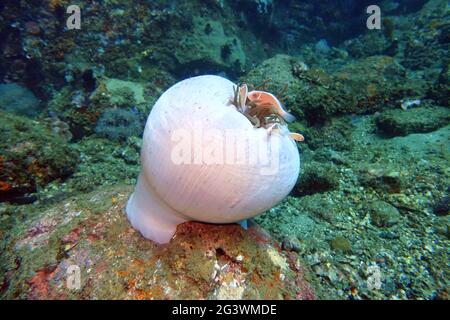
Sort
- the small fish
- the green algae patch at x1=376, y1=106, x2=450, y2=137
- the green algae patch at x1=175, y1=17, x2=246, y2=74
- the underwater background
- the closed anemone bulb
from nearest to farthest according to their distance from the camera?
the closed anemone bulb < the small fish < the underwater background < the green algae patch at x1=376, y1=106, x2=450, y2=137 < the green algae patch at x1=175, y1=17, x2=246, y2=74

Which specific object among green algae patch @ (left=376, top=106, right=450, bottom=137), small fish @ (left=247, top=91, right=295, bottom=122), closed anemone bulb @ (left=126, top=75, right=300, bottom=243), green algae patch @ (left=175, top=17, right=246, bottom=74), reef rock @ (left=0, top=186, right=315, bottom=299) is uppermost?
green algae patch @ (left=175, top=17, right=246, bottom=74)

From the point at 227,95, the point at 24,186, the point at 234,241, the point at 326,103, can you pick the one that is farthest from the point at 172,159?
the point at 326,103

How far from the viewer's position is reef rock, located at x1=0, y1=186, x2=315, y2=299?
7.45ft

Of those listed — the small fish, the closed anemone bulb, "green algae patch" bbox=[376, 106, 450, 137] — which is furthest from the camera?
"green algae patch" bbox=[376, 106, 450, 137]

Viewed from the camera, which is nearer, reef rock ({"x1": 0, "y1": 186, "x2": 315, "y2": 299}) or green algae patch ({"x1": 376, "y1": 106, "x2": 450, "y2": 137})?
reef rock ({"x1": 0, "y1": 186, "x2": 315, "y2": 299})

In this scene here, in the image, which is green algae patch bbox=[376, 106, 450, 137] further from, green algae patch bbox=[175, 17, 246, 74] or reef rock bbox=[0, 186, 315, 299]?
green algae patch bbox=[175, 17, 246, 74]

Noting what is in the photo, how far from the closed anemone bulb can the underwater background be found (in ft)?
1.65

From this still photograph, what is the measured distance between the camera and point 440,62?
9.23m

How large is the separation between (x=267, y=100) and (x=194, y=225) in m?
1.23

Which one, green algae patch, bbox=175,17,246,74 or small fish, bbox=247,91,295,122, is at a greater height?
green algae patch, bbox=175,17,246,74

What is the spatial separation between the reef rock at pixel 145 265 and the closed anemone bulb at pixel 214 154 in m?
0.36

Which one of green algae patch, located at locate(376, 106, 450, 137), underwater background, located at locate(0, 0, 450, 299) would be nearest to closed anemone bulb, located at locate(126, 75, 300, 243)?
underwater background, located at locate(0, 0, 450, 299)

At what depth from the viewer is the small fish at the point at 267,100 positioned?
2197 millimetres
